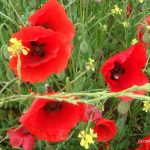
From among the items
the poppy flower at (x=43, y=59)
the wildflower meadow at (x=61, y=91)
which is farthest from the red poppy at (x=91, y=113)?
the poppy flower at (x=43, y=59)

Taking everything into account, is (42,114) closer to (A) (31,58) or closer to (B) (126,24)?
(A) (31,58)

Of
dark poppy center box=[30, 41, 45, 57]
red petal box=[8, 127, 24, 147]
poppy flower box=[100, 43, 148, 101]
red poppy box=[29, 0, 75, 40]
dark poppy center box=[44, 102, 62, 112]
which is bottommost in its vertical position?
red petal box=[8, 127, 24, 147]

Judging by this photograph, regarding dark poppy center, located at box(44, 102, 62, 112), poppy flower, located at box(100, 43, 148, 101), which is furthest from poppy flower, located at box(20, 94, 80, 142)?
poppy flower, located at box(100, 43, 148, 101)

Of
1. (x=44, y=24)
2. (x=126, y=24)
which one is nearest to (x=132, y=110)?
(x=126, y=24)

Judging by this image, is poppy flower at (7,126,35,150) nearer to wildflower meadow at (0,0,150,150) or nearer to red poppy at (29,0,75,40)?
wildflower meadow at (0,0,150,150)

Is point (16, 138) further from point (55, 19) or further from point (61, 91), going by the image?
point (55, 19)

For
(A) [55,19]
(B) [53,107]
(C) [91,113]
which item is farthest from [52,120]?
(A) [55,19]
